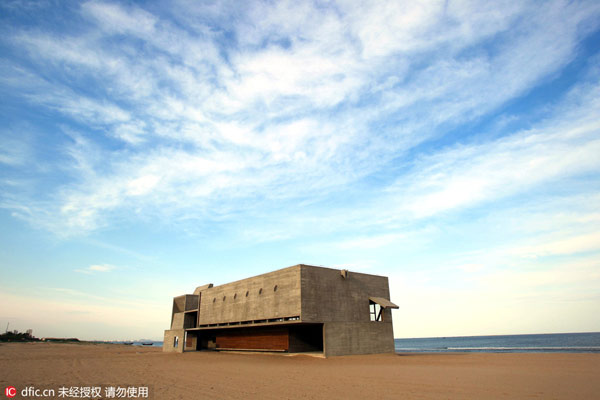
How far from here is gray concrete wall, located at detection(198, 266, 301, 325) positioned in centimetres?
2966

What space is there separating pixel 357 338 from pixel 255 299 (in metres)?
10.8

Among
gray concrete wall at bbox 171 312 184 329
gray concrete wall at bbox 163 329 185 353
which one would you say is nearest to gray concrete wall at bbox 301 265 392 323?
gray concrete wall at bbox 163 329 185 353

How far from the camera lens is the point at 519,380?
14320mm

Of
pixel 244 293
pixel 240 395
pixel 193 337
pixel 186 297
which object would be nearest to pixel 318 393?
pixel 240 395

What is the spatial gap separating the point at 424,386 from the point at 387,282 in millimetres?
23583

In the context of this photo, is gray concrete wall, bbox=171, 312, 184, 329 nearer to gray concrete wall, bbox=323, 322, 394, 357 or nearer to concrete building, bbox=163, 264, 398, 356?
concrete building, bbox=163, 264, 398, 356

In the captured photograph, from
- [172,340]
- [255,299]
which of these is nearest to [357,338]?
[255,299]

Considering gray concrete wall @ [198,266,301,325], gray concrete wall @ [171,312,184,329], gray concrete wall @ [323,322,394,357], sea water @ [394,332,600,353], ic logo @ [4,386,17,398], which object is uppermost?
gray concrete wall @ [198,266,301,325]

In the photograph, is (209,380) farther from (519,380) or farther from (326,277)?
(326,277)

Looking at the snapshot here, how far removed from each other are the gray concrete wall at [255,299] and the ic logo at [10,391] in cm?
1899

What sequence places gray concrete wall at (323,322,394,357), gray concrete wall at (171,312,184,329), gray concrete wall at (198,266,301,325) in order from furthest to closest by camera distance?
gray concrete wall at (171,312,184,329), gray concrete wall at (198,266,301,325), gray concrete wall at (323,322,394,357)

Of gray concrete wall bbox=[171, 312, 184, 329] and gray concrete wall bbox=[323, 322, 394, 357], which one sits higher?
gray concrete wall bbox=[171, 312, 184, 329]

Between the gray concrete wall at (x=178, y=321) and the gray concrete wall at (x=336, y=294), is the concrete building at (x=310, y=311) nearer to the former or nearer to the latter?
the gray concrete wall at (x=336, y=294)

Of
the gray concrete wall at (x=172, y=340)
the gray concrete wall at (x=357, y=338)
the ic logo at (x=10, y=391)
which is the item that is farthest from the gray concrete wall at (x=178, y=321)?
the ic logo at (x=10, y=391)
